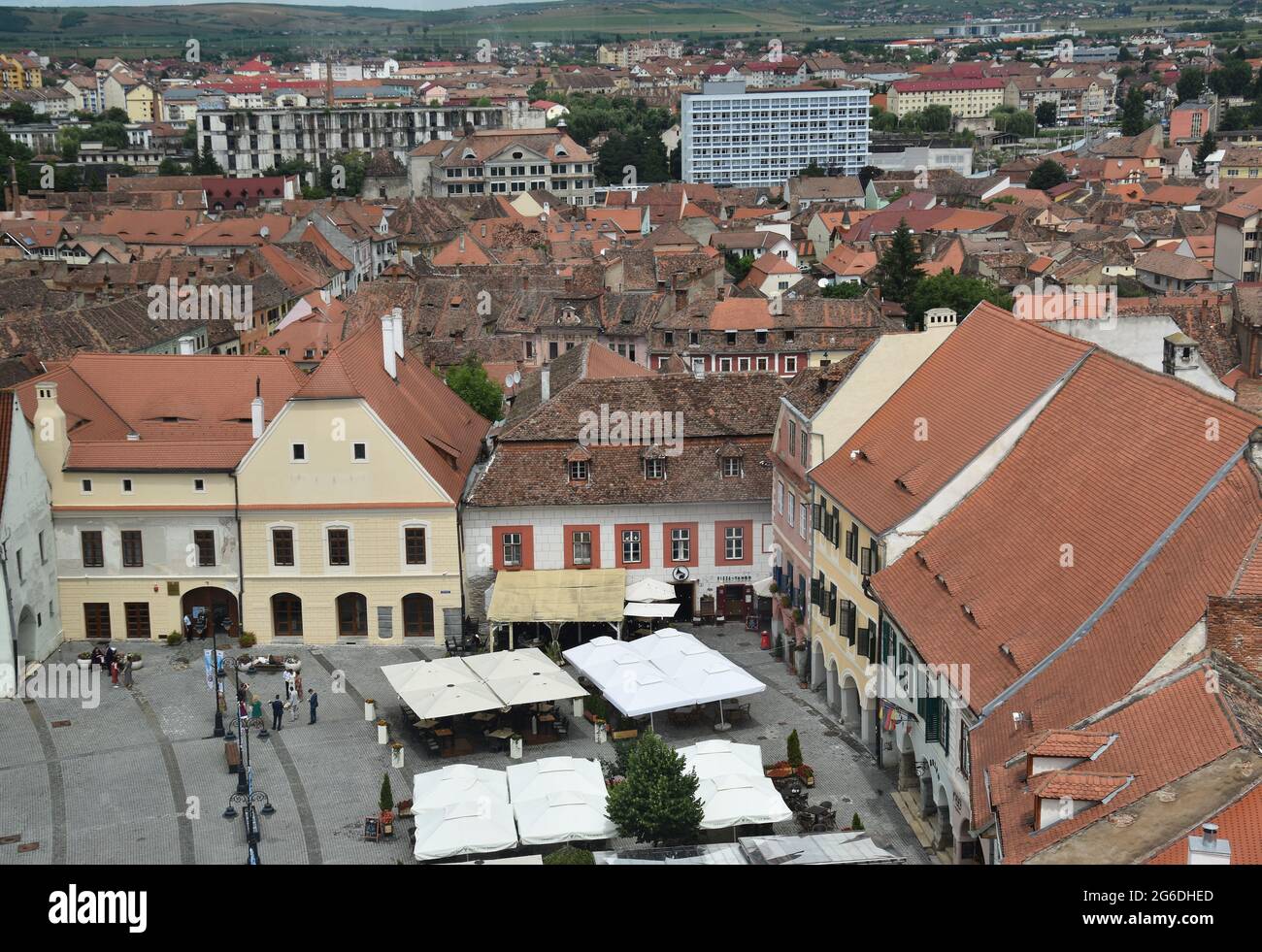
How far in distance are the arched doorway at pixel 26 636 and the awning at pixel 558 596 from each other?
548 inches

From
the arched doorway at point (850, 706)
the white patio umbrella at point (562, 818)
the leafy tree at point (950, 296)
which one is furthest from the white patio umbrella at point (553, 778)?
the leafy tree at point (950, 296)

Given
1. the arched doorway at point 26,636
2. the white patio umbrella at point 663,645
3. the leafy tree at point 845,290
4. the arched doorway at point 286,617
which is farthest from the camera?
the leafy tree at point 845,290

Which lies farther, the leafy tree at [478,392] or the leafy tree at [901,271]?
the leafy tree at [901,271]

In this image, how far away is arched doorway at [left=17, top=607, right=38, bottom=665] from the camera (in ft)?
154

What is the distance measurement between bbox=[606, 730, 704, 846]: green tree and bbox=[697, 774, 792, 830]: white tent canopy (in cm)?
78

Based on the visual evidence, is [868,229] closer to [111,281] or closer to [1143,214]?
[1143,214]

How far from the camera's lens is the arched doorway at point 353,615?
165 ft

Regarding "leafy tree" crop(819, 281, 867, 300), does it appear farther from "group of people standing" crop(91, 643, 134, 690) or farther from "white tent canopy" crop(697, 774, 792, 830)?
"white tent canopy" crop(697, 774, 792, 830)

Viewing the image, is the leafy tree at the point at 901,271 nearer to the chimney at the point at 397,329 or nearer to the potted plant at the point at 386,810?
the chimney at the point at 397,329

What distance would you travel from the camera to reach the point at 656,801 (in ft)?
103

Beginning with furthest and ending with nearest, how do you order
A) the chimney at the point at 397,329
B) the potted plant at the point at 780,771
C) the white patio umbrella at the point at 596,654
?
the chimney at the point at 397,329, the white patio umbrella at the point at 596,654, the potted plant at the point at 780,771

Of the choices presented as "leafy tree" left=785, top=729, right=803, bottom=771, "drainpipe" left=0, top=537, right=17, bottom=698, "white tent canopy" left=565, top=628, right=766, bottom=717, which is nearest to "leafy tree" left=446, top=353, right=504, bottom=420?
"white tent canopy" left=565, top=628, right=766, bottom=717
